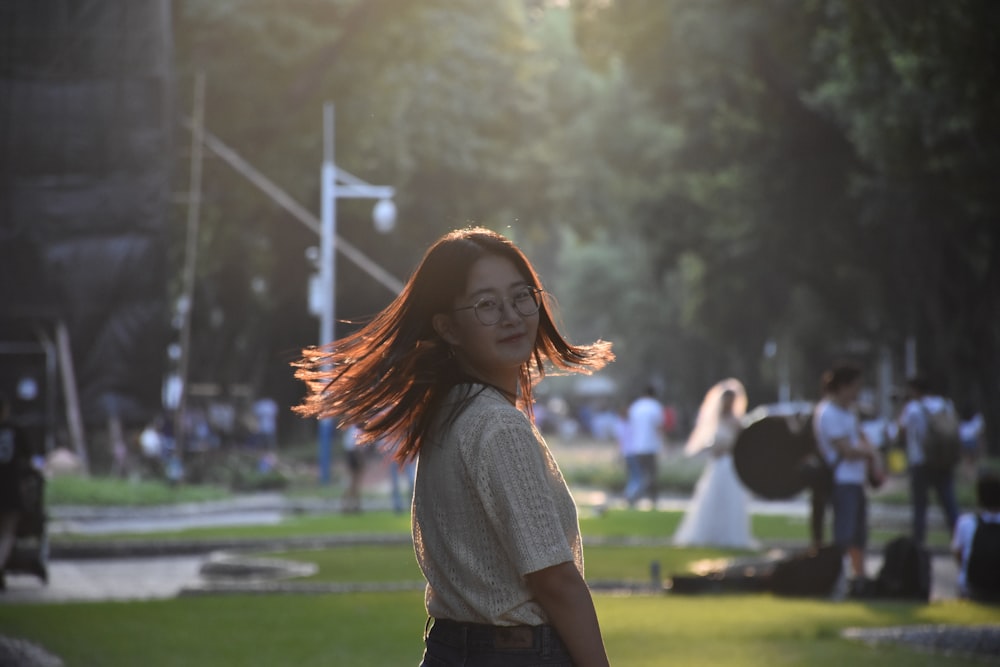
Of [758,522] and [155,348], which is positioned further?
[155,348]

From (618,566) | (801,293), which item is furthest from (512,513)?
(801,293)

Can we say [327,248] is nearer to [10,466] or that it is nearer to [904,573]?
[10,466]

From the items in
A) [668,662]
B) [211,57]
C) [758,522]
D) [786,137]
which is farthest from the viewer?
[786,137]

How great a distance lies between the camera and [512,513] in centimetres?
353

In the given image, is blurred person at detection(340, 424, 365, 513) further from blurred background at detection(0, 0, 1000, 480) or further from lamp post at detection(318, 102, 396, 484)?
lamp post at detection(318, 102, 396, 484)

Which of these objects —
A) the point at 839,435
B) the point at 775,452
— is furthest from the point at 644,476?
the point at 839,435

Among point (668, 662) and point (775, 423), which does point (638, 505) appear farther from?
point (668, 662)

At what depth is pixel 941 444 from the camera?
17.3m

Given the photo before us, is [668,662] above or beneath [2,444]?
beneath

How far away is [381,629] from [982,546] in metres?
4.39

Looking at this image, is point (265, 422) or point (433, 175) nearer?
point (265, 422)

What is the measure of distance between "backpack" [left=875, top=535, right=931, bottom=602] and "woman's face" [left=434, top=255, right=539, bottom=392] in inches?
407

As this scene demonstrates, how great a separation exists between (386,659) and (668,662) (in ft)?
5.23

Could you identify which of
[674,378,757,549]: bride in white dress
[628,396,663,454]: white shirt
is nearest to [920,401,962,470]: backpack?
[674,378,757,549]: bride in white dress
